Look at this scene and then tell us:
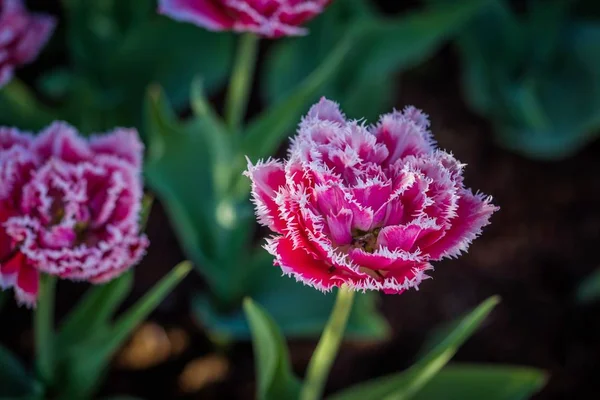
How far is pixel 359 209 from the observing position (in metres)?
0.46

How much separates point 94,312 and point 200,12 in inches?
12.7

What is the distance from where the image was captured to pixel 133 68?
1.11m

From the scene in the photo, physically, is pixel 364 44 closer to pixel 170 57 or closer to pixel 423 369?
pixel 170 57

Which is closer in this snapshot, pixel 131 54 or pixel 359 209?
pixel 359 209

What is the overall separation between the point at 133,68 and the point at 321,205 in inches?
28.1

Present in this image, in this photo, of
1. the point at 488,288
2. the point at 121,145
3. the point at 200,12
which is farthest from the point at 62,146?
the point at 488,288

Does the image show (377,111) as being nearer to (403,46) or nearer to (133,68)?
(403,46)

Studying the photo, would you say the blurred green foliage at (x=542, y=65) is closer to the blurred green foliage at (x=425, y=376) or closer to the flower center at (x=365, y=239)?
the blurred green foliage at (x=425, y=376)

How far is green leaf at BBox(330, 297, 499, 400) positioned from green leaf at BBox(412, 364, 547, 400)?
95 mm

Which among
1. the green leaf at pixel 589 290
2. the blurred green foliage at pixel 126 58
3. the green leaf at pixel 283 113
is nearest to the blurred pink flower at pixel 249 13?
the green leaf at pixel 283 113

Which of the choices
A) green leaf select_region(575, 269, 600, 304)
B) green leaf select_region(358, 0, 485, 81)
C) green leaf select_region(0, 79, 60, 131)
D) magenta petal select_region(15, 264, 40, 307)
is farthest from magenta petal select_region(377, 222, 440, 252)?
green leaf select_region(575, 269, 600, 304)

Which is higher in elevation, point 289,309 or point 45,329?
point 289,309

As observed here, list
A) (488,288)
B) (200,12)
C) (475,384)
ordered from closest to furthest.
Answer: (200,12), (475,384), (488,288)

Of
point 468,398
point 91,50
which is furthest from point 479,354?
point 91,50
